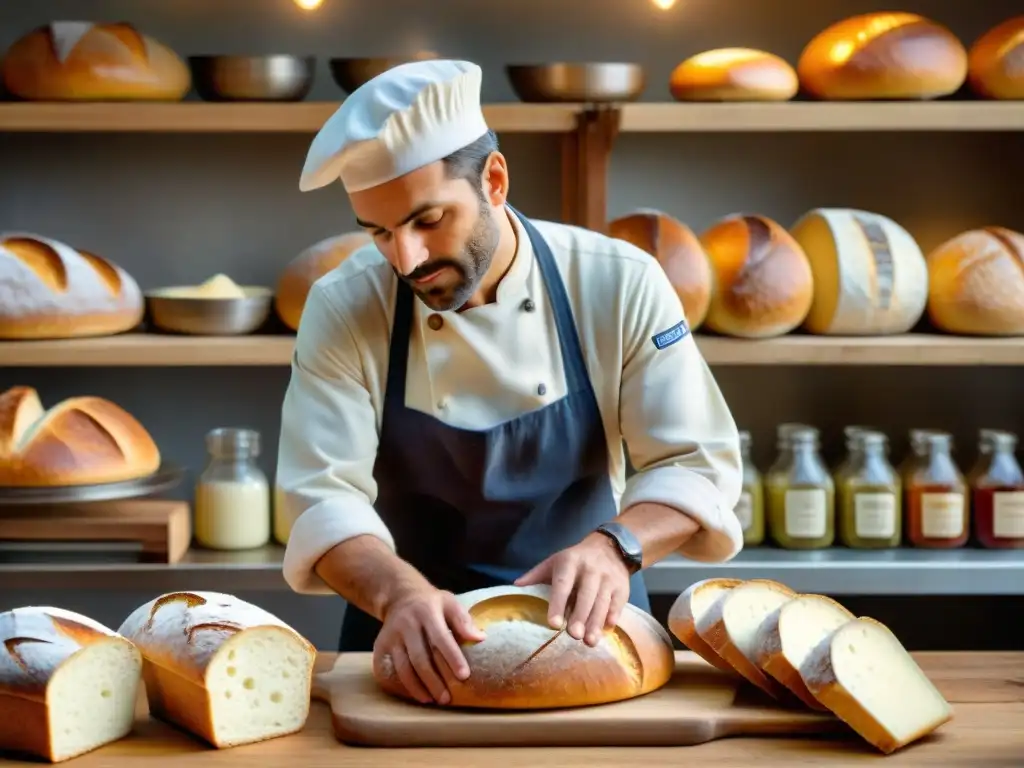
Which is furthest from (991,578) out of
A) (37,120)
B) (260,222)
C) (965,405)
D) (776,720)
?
(37,120)

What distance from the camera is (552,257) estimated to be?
5.87ft

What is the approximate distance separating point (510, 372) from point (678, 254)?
0.94 m

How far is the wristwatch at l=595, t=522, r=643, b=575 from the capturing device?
1528 mm

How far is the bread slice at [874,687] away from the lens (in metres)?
1.33

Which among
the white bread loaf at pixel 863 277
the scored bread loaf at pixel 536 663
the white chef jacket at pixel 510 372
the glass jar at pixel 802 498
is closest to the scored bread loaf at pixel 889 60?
the white bread loaf at pixel 863 277

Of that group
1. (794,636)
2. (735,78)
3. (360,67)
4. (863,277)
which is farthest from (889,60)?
(794,636)

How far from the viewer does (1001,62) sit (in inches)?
103

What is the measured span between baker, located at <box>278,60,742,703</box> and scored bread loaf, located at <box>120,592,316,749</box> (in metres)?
0.14

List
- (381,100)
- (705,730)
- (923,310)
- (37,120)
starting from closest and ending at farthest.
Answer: (705,730)
(381,100)
(37,120)
(923,310)

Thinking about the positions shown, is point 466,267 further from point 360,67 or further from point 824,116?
point 824,116

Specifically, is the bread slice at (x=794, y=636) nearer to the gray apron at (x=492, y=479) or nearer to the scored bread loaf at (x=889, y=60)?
the gray apron at (x=492, y=479)

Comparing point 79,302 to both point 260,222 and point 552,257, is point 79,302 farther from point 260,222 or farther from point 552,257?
point 552,257

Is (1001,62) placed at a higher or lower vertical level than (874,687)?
higher

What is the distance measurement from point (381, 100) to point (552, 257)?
364 millimetres
